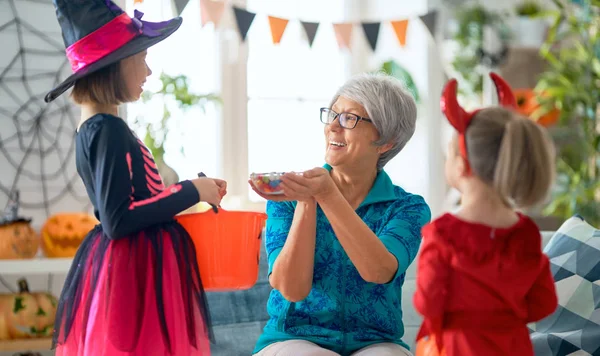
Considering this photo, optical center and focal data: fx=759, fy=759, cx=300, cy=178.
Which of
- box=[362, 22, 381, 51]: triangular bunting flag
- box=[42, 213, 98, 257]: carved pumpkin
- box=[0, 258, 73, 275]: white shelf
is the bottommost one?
box=[0, 258, 73, 275]: white shelf

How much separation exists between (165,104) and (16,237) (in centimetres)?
107

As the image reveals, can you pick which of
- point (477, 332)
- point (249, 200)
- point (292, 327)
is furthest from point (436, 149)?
point (477, 332)

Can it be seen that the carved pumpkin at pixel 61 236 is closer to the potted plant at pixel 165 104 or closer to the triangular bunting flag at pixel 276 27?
the potted plant at pixel 165 104

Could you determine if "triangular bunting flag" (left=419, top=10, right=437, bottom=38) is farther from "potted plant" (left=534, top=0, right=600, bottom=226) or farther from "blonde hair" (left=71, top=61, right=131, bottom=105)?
"blonde hair" (left=71, top=61, right=131, bottom=105)

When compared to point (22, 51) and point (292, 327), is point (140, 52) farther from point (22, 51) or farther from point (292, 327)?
point (22, 51)

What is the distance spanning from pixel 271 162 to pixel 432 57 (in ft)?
4.28

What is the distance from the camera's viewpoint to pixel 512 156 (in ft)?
4.69

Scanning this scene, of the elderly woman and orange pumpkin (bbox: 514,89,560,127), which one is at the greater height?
orange pumpkin (bbox: 514,89,560,127)

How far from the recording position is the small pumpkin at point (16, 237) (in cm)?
305

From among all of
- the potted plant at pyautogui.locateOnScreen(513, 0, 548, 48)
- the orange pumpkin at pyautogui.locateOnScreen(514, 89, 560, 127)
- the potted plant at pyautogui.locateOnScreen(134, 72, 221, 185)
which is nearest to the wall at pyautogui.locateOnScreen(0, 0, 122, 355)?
the potted plant at pyautogui.locateOnScreen(134, 72, 221, 185)

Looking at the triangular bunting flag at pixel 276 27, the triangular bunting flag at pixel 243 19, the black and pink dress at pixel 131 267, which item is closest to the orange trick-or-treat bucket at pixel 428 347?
the black and pink dress at pixel 131 267

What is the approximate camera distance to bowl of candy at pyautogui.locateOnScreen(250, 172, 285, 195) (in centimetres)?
170

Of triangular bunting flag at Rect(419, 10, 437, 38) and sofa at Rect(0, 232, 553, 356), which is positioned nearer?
sofa at Rect(0, 232, 553, 356)

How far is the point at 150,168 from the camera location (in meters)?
1.84
